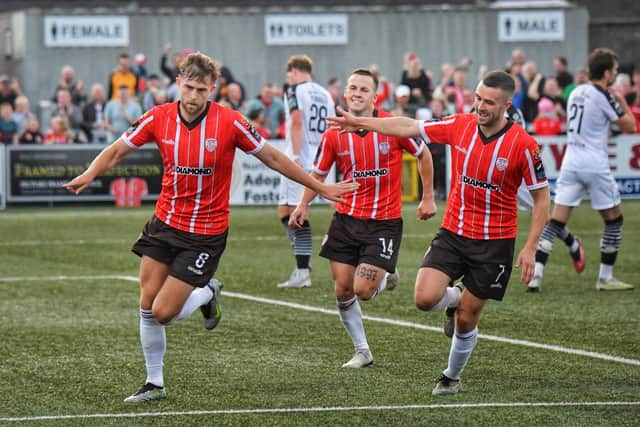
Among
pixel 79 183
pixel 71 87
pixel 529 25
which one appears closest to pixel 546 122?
pixel 529 25

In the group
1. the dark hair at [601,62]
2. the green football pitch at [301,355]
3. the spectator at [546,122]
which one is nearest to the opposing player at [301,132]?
the green football pitch at [301,355]

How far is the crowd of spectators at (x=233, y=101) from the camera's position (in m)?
24.3

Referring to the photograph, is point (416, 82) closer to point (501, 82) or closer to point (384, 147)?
point (384, 147)

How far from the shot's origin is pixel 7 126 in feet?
79.6

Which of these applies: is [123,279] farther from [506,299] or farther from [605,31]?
[605,31]

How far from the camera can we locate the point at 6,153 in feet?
76.2

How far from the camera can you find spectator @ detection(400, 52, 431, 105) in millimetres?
25297

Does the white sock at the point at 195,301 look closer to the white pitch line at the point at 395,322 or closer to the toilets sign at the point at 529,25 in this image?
the white pitch line at the point at 395,322

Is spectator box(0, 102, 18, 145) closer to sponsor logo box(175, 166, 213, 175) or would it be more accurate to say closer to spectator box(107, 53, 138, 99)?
spectator box(107, 53, 138, 99)

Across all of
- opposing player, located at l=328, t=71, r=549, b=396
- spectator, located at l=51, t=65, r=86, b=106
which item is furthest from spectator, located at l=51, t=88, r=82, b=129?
opposing player, located at l=328, t=71, r=549, b=396

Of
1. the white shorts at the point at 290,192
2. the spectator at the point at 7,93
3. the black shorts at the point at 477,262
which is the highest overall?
the spectator at the point at 7,93

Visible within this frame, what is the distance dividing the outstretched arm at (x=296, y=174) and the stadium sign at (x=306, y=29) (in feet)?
71.4

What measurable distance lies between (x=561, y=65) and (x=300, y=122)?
1309 cm

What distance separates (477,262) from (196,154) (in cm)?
184
